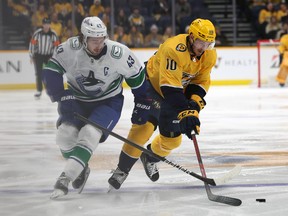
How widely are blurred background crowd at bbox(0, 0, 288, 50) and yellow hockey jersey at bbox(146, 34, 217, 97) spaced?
9.40 m

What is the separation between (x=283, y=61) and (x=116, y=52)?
10722mm

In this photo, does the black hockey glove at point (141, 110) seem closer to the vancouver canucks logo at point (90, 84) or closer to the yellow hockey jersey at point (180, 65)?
the yellow hockey jersey at point (180, 65)

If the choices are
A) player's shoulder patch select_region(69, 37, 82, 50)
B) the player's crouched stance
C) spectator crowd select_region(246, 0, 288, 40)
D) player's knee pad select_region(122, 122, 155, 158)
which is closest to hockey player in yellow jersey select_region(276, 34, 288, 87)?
spectator crowd select_region(246, 0, 288, 40)

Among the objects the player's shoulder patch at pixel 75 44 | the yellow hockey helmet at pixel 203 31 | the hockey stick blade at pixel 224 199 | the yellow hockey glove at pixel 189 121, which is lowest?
the hockey stick blade at pixel 224 199

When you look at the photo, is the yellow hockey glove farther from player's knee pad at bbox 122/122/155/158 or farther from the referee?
the referee

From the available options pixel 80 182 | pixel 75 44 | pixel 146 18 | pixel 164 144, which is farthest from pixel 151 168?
pixel 146 18

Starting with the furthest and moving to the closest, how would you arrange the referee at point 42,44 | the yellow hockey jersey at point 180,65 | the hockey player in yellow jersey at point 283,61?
the hockey player in yellow jersey at point 283,61 < the referee at point 42,44 < the yellow hockey jersey at point 180,65

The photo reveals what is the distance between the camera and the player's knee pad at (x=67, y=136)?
4566 millimetres

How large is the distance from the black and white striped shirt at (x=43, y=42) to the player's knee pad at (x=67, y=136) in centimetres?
865

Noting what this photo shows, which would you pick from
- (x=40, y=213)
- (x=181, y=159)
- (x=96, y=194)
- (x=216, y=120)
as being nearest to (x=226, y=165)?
(x=181, y=159)

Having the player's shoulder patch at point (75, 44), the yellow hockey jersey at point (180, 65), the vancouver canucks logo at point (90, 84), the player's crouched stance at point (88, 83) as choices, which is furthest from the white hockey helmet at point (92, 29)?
the yellow hockey jersey at point (180, 65)

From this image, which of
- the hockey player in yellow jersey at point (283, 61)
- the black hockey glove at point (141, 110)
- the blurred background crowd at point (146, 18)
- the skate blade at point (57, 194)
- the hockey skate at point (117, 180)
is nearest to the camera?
the skate blade at point (57, 194)

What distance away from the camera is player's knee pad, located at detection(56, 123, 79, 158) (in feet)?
15.0

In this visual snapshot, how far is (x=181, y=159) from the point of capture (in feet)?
19.6
